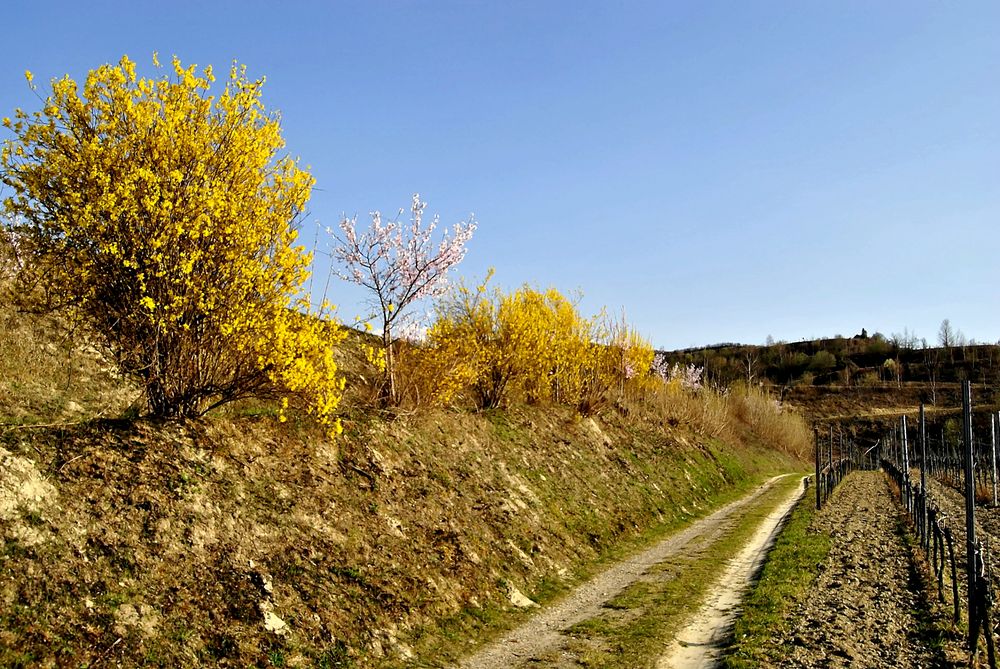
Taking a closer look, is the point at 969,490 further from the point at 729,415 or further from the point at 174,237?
the point at 729,415

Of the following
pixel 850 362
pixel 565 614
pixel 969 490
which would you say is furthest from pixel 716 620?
pixel 850 362

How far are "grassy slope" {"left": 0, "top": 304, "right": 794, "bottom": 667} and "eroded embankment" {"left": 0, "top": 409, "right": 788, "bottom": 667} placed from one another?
27mm

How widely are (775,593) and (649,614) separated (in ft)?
7.92

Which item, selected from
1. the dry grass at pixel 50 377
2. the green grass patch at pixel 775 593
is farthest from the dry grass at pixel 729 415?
the dry grass at pixel 50 377

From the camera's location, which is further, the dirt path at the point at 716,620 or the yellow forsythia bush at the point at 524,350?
the yellow forsythia bush at the point at 524,350

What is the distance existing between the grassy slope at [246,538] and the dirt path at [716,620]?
109 inches

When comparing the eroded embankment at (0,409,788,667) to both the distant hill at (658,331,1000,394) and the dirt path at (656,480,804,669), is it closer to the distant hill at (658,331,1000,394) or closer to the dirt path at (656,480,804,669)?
the dirt path at (656,480,804,669)

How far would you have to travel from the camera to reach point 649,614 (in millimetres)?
11086

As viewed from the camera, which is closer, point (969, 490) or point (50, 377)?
point (969, 490)

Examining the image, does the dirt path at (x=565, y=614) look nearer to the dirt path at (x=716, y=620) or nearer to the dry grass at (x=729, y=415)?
the dirt path at (x=716, y=620)

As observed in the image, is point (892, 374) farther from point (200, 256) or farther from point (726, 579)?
point (200, 256)

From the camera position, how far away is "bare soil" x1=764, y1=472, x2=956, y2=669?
840 cm

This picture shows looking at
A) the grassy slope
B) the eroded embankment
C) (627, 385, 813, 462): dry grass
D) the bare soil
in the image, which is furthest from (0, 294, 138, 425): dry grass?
(627, 385, 813, 462): dry grass

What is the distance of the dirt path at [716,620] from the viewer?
8.93 meters
